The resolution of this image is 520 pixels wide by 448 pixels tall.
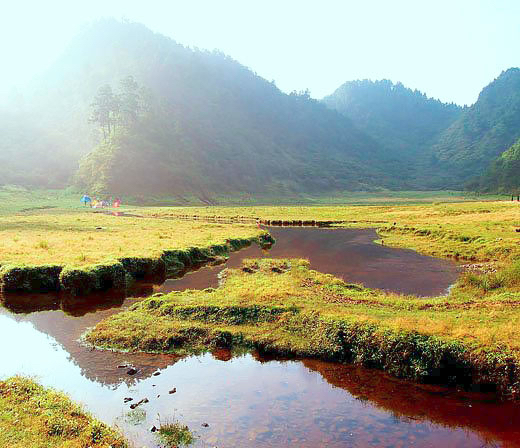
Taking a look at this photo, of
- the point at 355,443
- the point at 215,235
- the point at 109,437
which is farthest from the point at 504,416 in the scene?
the point at 215,235

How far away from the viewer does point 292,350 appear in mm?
21281

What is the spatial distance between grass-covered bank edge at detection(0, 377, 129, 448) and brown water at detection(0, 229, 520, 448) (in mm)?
1117

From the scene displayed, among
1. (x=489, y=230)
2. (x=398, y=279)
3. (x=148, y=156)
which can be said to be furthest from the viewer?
(x=148, y=156)

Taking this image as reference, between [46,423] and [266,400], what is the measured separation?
8077 millimetres

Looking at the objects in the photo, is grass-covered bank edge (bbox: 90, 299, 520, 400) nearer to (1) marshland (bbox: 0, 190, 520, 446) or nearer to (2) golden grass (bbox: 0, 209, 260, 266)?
(1) marshland (bbox: 0, 190, 520, 446)

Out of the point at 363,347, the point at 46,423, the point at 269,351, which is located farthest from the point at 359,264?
the point at 46,423

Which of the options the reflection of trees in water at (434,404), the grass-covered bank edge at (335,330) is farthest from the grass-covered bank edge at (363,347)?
the reflection of trees in water at (434,404)

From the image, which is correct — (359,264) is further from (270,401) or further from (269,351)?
(270,401)

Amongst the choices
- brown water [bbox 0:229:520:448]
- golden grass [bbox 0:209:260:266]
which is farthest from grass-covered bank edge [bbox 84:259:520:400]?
golden grass [bbox 0:209:260:266]

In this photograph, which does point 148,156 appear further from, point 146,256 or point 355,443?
point 355,443

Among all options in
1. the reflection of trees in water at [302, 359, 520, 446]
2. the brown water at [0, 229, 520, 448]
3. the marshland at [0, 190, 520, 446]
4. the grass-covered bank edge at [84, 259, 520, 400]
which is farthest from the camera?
the grass-covered bank edge at [84, 259, 520, 400]

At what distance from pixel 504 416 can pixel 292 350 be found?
9438 mm

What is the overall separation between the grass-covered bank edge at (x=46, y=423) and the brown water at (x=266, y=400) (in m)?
1.12

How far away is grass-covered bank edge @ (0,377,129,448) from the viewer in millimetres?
12727
